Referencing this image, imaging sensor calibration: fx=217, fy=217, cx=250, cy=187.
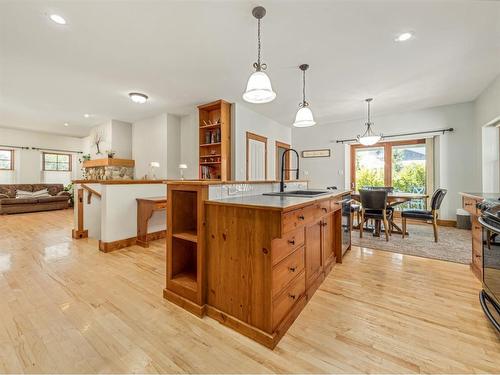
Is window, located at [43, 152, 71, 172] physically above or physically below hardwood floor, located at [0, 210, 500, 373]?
above

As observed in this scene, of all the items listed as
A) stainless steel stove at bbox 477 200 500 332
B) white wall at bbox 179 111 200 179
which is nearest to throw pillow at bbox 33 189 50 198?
white wall at bbox 179 111 200 179

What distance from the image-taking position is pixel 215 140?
4.78 metres

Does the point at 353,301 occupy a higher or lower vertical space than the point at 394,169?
lower

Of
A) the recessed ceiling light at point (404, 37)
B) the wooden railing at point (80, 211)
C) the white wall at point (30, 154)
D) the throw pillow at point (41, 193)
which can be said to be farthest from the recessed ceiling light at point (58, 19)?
the white wall at point (30, 154)

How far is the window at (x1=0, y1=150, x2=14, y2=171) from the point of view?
7.28m

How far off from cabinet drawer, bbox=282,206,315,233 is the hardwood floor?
0.77 m

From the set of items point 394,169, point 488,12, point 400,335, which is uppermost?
point 488,12

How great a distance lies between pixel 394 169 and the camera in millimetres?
5648

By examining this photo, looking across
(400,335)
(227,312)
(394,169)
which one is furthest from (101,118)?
(394,169)

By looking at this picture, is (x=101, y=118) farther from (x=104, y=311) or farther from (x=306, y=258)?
(x=306, y=258)

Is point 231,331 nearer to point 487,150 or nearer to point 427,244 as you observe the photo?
→ point 427,244

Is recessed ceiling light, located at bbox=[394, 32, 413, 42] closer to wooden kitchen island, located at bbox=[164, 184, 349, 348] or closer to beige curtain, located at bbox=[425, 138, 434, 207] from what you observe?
wooden kitchen island, located at bbox=[164, 184, 349, 348]

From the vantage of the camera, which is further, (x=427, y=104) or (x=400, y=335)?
(x=427, y=104)

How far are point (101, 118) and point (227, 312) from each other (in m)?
6.51
